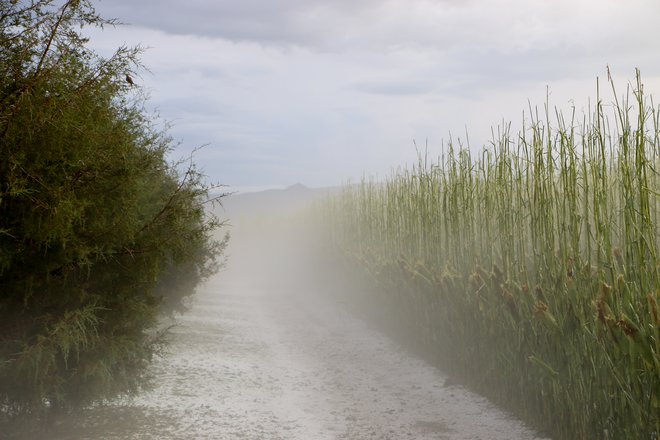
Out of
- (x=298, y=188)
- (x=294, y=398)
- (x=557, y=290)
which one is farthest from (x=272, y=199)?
(x=557, y=290)

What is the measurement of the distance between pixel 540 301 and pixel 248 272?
18262 millimetres

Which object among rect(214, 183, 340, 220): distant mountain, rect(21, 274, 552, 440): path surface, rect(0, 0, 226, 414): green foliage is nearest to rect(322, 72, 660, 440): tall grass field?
rect(21, 274, 552, 440): path surface

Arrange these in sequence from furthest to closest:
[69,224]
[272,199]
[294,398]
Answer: [272,199], [294,398], [69,224]

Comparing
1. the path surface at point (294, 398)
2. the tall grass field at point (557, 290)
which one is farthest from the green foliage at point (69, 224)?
the tall grass field at point (557, 290)

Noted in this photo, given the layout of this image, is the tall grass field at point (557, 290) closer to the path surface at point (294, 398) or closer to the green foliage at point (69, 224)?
the path surface at point (294, 398)

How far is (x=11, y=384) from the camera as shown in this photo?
143 inches

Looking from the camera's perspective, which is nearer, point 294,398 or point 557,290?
point 557,290

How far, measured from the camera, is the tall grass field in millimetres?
3066

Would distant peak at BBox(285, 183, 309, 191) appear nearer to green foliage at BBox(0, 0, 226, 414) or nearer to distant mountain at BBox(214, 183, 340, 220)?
distant mountain at BBox(214, 183, 340, 220)

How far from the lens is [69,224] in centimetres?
310

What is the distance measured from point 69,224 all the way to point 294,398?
2.46 m

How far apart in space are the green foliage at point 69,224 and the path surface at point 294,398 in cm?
52

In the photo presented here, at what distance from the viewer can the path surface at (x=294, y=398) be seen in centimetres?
421

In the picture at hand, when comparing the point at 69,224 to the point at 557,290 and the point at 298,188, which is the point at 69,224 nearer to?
the point at 557,290
